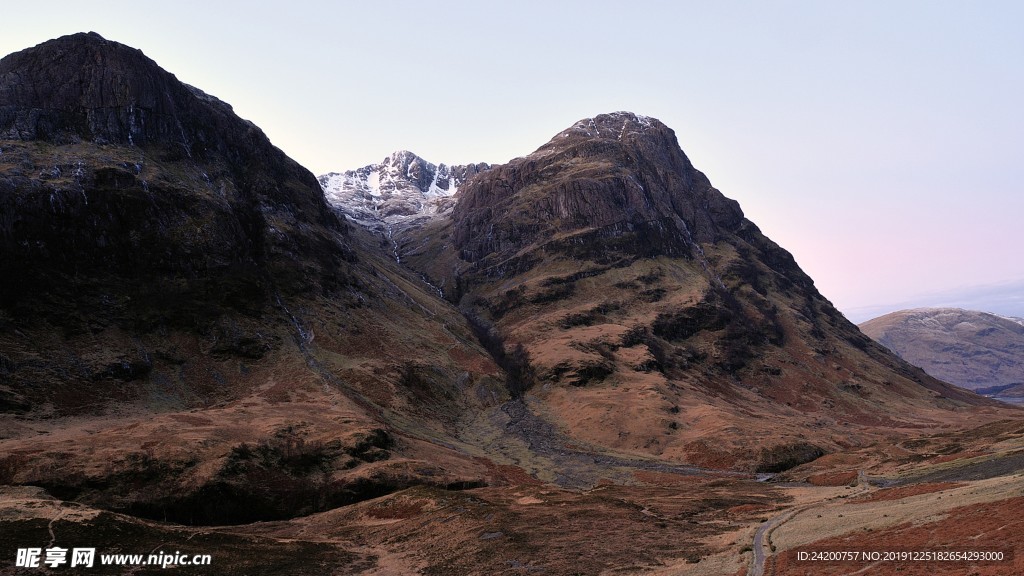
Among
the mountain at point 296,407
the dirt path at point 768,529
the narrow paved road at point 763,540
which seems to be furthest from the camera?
the mountain at point 296,407

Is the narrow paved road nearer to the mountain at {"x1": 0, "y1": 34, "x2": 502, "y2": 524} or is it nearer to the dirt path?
the dirt path

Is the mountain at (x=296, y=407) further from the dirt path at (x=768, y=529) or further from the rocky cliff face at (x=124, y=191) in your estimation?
the dirt path at (x=768, y=529)

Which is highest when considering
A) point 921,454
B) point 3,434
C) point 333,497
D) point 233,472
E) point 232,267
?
point 232,267

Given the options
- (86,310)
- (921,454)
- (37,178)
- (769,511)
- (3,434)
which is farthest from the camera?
(37,178)

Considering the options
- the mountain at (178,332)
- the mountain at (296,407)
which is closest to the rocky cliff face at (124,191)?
the mountain at (178,332)

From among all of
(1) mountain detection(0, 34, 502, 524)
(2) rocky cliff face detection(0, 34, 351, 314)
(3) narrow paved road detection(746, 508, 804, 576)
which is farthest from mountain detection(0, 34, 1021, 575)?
(3) narrow paved road detection(746, 508, 804, 576)

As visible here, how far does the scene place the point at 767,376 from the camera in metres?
197

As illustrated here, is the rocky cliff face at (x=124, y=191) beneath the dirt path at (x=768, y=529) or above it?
above

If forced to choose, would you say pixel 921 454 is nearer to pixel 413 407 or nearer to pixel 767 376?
pixel 767 376

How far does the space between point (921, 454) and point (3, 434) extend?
15482 cm

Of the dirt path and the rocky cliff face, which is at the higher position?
the rocky cliff face

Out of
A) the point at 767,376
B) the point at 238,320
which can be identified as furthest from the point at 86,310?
the point at 767,376

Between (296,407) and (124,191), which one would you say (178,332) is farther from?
(124,191)

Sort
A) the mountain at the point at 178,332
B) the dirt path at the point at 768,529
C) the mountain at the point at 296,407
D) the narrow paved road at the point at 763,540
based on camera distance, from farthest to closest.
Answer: the mountain at the point at 178,332, the mountain at the point at 296,407, the dirt path at the point at 768,529, the narrow paved road at the point at 763,540
